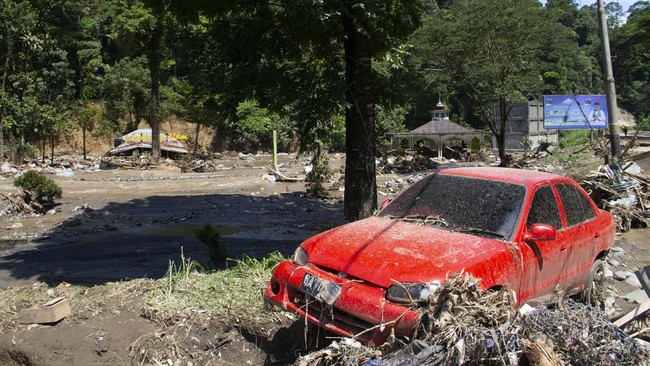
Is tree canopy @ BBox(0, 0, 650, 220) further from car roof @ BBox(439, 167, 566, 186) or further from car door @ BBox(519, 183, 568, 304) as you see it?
car door @ BBox(519, 183, 568, 304)

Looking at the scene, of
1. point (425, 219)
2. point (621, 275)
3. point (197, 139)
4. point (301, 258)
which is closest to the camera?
point (301, 258)

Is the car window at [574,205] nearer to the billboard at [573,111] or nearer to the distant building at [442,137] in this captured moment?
the billboard at [573,111]

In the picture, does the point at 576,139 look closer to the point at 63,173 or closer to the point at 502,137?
the point at 502,137

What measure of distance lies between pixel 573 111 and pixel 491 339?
2672 cm

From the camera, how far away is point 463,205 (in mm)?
5227

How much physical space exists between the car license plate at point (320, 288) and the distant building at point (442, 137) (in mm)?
32050

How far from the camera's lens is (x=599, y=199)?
11.7m

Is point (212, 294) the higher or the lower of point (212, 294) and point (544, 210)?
the lower

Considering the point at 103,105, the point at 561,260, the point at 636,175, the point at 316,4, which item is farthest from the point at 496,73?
the point at 103,105

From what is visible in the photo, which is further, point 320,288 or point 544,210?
point 544,210

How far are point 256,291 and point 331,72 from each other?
16.1 feet

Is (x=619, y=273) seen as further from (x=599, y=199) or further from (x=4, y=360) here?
(x=4, y=360)

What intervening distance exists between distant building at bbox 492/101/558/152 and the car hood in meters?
34.6

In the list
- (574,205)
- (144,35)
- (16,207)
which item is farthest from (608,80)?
(144,35)
